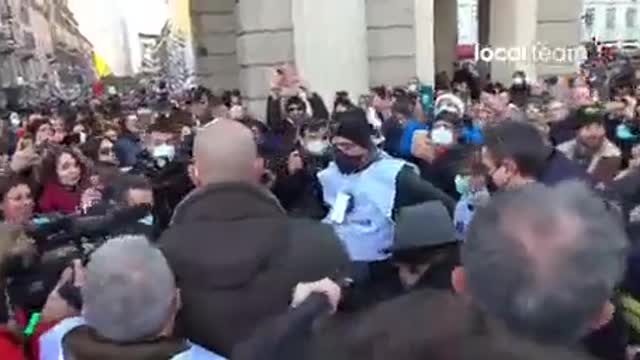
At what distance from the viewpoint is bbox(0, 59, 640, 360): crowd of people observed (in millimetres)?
2598

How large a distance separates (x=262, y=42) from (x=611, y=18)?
8731cm

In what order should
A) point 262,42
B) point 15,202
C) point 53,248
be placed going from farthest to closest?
1. point 262,42
2. point 15,202
3. point 53,248

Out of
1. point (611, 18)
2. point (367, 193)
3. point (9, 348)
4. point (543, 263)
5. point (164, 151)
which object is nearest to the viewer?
point (543, 263)

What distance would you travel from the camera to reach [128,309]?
3.69 meters

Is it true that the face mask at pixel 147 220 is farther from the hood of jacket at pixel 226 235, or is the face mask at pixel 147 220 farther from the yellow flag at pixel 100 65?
the yellow flag at pixel 100 65

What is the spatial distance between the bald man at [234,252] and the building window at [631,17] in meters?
98.3

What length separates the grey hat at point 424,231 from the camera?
18.3 ft

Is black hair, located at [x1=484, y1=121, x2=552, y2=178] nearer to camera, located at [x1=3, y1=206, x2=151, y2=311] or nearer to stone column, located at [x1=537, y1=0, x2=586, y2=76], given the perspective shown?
camera, located at [x1=3, y1=206, x2=151, y2=311]

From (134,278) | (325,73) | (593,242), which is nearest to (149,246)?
(134,278)

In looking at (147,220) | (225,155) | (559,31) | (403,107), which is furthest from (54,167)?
(559,31)

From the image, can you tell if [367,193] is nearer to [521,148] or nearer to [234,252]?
[521,148]

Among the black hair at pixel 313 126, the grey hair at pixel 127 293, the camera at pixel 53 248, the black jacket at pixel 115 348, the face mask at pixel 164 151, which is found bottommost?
the face mask at pixel 164 151

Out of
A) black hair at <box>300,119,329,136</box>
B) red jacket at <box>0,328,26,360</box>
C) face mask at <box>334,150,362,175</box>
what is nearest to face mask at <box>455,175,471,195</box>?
face mask at <box>334,150,362,175</box>

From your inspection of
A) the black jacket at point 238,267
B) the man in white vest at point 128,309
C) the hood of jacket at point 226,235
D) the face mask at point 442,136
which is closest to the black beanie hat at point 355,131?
the face mask at point 442,136
